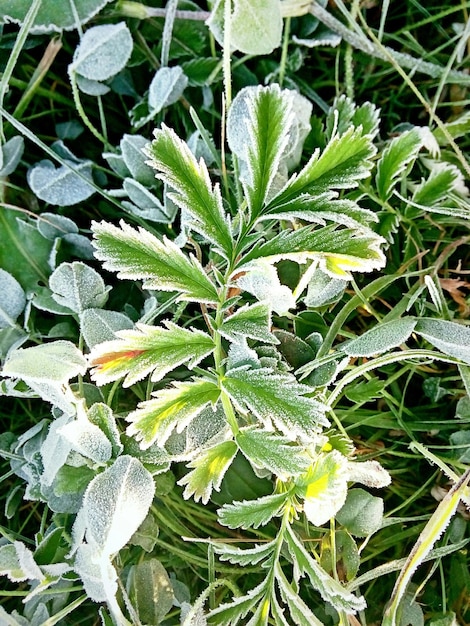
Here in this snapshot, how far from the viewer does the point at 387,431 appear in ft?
2.64

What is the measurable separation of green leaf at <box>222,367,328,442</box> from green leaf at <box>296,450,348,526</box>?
1.4 inches

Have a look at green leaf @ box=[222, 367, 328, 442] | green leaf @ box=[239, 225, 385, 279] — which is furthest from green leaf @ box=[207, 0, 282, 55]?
green leaf @ box=[222, 367, 328, 442]

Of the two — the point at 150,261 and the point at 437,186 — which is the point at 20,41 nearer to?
the point at 150,261

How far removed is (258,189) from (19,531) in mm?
519

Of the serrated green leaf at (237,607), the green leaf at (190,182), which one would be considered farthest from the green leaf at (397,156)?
the serrated green leaf at (237,607)

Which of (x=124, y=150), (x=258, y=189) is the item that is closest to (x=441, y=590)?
(x=258, y=189)

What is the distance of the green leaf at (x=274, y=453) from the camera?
0.57m

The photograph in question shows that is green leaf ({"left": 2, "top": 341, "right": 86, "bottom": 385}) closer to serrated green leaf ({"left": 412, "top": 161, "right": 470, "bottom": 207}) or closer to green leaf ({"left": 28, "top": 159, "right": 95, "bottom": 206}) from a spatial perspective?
green leaf ({"left": 28, "top": 159, "right": 95, "bottom": 206})

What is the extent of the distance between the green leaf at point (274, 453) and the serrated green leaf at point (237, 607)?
13cm

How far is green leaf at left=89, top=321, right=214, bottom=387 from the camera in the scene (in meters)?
0.56

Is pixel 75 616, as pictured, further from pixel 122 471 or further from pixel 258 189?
pixel 258 189

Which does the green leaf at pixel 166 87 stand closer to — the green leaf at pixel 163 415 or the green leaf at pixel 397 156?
the green leaf at pixel 397 156

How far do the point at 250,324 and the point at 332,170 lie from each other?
157 millimetres

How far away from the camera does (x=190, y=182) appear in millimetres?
586
